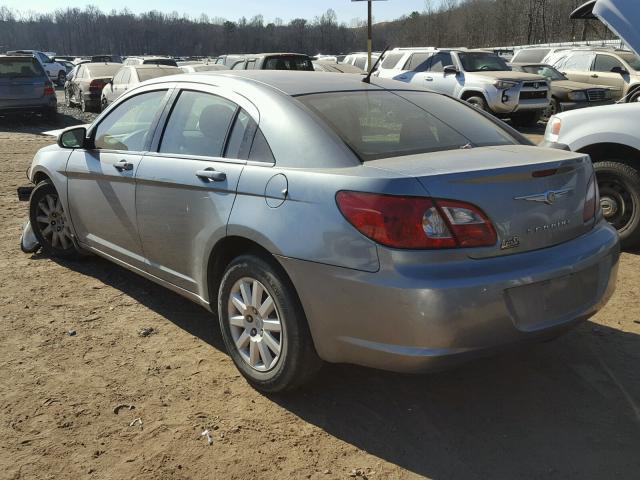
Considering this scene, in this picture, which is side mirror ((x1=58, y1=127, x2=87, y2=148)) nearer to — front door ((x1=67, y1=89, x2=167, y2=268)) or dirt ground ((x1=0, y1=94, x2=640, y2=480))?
front door ((x1=67, y1=89, x2=167, y2=268))

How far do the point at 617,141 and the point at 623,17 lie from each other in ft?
3.38

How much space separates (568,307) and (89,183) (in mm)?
3342

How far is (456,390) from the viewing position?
10.6 ft

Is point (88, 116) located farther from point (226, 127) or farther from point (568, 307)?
point (568, 307)

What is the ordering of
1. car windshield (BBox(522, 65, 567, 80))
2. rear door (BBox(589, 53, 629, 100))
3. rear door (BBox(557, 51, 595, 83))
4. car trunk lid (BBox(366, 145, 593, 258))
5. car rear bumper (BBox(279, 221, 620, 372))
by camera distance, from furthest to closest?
rear door (BBox(557, 51, 595, 83)), car windshield (BBox(522, 65, 567, 80)), rear door (BBox(589, 53, 629, 100)), car trunk lid (BBox(366, 145, 593, 258)), car rear bumper (BBox(279, 221, 620, 372))

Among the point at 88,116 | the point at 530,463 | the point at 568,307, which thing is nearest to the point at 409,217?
the point at 568,307

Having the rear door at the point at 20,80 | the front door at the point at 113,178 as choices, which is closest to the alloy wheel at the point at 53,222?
the front door at the point at 113,178

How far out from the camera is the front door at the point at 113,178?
4.00m

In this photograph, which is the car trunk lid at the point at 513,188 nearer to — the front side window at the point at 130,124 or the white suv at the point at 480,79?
the front side window at the point at 130,124

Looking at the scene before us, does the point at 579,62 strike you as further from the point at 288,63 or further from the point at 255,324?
the point at 255,324

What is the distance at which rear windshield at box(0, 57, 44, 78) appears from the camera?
1599 centimetres

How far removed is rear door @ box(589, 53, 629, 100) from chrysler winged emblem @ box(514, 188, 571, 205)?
1404cm

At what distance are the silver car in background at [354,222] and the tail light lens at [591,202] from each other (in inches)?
0.6

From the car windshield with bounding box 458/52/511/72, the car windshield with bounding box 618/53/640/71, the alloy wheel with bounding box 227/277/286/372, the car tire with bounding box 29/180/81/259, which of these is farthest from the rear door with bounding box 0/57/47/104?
the car windshield with bounding box 618/53/640/71
